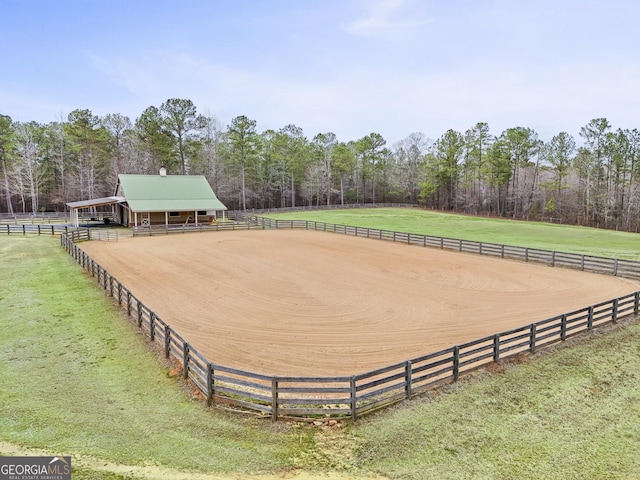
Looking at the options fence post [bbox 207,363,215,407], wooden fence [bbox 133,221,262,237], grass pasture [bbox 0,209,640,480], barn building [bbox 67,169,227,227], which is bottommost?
grass pasture [bbox 0,209,640,480]

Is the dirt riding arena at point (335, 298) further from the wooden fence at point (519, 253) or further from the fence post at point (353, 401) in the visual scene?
the fence post at point (353, 401)

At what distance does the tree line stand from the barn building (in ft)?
46.5

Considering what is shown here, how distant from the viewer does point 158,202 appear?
3972 centimetres

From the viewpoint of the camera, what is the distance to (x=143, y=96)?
64.6 meters

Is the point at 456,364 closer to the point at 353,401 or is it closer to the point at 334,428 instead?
the point at 353,401

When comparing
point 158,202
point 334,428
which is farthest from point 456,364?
point 158,202

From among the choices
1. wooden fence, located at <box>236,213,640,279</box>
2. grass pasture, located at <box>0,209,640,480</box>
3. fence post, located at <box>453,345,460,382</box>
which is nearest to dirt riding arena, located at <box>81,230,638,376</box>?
wooden fence, located at <box>236,213,640,279</box>

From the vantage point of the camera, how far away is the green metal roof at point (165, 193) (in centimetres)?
3903

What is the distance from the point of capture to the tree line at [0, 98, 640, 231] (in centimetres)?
5291

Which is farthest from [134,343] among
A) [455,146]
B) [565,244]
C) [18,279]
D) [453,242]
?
[455,146]

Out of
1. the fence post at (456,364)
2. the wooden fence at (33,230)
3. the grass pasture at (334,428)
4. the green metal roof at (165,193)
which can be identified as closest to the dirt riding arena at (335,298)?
the fence post at (456,364)

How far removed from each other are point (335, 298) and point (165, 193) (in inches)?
1245

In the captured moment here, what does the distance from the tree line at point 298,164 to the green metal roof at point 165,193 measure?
44.8ft

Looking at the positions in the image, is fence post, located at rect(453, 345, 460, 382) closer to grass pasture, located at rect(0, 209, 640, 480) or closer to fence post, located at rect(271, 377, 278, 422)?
grass pasture, located at rect(0, 209, 640, 480)
